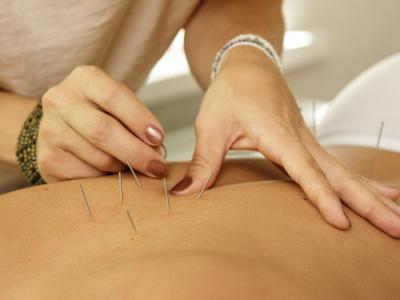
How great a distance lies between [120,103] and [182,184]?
0.49 ft

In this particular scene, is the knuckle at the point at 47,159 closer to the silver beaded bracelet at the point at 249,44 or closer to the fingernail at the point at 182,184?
the fingernail at the point at 182,184

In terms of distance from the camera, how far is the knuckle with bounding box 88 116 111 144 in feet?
2.78

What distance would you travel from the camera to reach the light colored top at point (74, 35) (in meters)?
1.14

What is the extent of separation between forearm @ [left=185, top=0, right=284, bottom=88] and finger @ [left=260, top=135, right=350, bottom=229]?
410 millimetres

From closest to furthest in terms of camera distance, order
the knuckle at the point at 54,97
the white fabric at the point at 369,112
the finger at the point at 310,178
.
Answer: the finger at the point at 310,178 < the knuckle at the point at 54,97 < the white fabric at the point at 369,112

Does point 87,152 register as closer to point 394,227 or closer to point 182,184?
point 182,184

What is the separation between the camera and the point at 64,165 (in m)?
0.93

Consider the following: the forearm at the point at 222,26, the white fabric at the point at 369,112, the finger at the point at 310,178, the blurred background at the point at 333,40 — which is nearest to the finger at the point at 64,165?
the finger at the point at 310,178

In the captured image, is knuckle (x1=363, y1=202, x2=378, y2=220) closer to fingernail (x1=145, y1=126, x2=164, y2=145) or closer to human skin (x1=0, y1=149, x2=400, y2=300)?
human skin (x1=0, y1=149, x2=400, y2=300)

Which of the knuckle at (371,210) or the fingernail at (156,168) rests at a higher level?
the fingernail at (156,168)

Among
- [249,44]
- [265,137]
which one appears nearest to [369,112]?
[249,44]

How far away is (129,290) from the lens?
1.90 ft

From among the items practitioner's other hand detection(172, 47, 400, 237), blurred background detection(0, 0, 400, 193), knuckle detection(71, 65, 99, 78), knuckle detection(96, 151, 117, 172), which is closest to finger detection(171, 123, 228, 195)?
practitioner's other hand detection(172, 47, 400, 237)

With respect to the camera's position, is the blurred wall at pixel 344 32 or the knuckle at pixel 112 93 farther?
the blurred wall at pixel 344 32
